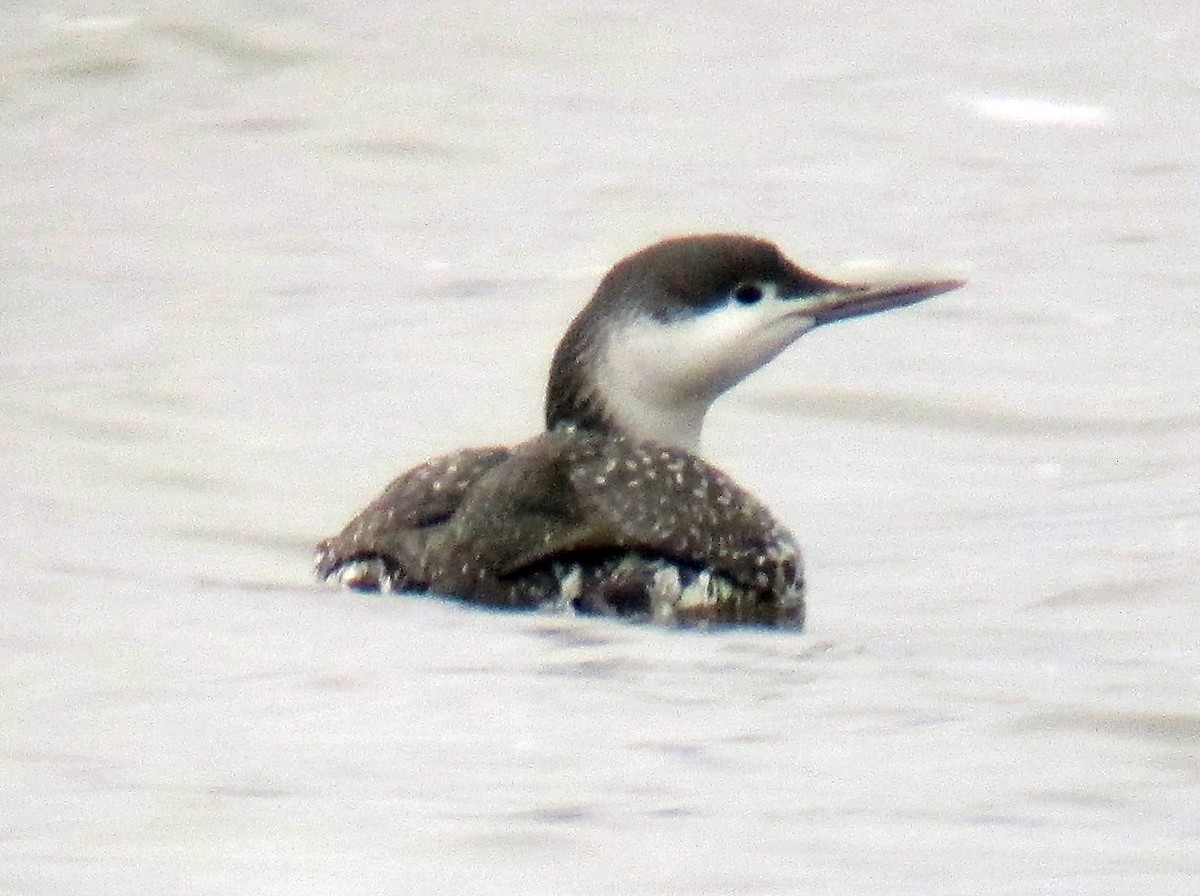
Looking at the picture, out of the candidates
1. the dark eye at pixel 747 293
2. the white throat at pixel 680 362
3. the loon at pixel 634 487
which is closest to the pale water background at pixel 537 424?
the loon at pixel 634 487

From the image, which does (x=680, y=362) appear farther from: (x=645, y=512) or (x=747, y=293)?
(x=645, y=512)

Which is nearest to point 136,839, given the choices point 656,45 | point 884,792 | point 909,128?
point 884,792

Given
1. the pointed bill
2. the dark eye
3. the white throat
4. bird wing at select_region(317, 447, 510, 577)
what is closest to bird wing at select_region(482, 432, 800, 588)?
bird wing at select_region(317, 447, 510, 577)

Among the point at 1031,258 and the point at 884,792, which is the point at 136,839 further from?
the point at 1031,258

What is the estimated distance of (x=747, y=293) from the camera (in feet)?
26.5

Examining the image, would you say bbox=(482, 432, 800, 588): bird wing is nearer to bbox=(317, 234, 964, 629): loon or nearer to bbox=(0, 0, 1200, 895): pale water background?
bbox=(317, 234, 964, 629): loon

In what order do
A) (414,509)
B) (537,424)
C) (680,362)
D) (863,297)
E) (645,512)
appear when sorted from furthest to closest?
1. (537,424)
2. (863,297)
3. (680,362)
4. (414,509)
5. (645,512)

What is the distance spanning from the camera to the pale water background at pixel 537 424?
5980 millimetres

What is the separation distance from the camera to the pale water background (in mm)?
5980

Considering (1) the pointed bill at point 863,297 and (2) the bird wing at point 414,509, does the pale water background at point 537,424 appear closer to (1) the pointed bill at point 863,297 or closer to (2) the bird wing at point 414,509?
(2) the bird wing at point 414,509

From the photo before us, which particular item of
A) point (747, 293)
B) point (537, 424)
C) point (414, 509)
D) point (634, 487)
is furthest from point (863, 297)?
point (537, 424)

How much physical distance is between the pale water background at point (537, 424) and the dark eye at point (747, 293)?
28.7 inches

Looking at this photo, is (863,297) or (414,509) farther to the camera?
(863,297)

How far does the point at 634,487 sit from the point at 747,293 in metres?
1.03
